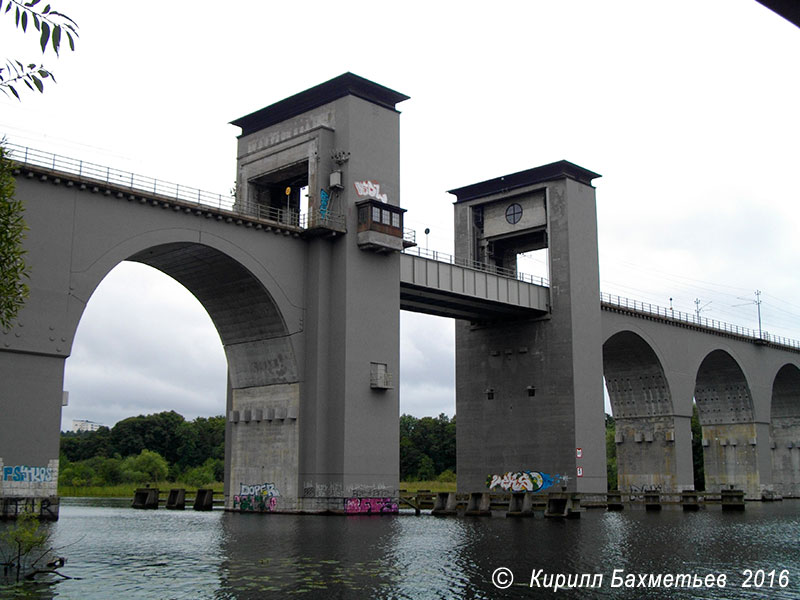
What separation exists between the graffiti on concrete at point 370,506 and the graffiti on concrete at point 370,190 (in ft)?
53.5

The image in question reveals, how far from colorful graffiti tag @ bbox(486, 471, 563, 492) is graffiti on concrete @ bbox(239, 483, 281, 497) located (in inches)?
845

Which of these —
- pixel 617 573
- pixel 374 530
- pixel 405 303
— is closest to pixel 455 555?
pixel 617 573

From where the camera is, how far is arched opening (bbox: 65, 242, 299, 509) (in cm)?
4669

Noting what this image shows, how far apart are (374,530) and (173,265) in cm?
1949

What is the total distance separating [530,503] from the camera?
47.8m

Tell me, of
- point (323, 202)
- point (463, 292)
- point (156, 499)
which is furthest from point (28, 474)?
point (463, 292)

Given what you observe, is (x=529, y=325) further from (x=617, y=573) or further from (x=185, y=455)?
(x=185, y=455)

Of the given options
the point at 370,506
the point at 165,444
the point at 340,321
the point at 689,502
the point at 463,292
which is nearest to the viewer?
the point at 370,506

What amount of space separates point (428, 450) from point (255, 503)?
262ft

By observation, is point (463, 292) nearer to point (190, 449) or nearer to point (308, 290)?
point (308, 290)

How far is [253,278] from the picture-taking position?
46.5 metres

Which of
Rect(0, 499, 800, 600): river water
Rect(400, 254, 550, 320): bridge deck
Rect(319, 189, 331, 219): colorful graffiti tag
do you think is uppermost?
Rect(319, 189, 331, 219): colorful graffiti tag

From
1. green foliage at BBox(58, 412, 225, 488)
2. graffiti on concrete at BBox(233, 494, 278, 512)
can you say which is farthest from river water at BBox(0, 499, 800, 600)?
green foliage at BBox(58, 412, 225, 488)

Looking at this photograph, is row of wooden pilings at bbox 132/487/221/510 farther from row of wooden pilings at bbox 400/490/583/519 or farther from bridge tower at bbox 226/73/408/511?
row of wooden pilings at bbox 400/490/583/519
